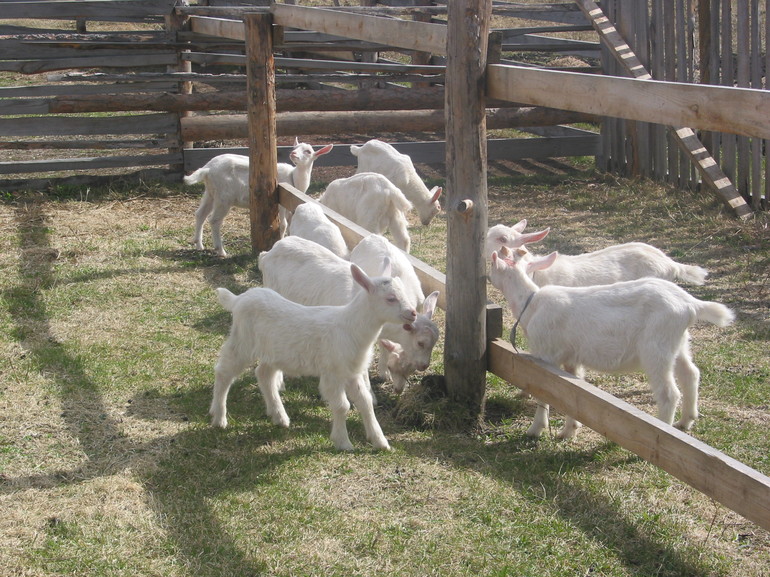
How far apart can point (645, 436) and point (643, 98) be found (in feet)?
5.05

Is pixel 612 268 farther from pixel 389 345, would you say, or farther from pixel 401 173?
pixel 401 173

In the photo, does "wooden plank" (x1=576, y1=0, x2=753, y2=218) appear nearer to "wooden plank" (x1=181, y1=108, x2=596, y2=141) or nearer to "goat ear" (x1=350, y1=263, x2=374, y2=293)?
"wooden plank" (x1=181, y1=108, x2=596, y2=141)

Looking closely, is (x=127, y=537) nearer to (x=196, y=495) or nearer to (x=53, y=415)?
(x=196, y=495)

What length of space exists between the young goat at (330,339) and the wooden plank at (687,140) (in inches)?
202

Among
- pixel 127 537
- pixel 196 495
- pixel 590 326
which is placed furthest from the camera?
pixel 590 326

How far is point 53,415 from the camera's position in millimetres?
5180

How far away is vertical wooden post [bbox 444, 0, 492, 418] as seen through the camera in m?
4.97

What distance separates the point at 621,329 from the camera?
4.79 metres

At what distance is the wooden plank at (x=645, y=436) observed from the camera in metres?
3.58

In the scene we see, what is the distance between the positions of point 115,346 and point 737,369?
4302 millimetres

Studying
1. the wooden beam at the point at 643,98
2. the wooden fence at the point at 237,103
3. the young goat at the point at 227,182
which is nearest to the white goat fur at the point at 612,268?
the wooden beam at the point at 643,98

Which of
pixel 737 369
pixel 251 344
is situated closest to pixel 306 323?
pixel 251 344

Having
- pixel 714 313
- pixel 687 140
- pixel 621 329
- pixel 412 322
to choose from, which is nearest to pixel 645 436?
pixel 621 329

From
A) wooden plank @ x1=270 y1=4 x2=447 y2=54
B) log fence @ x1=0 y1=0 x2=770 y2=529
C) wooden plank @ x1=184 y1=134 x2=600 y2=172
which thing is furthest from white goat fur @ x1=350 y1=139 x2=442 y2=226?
wooden plank @ x1=184 y1=134 x2=600 y2=172
